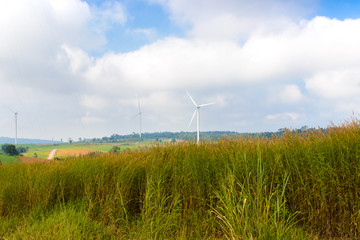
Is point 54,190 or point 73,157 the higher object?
point 73,157

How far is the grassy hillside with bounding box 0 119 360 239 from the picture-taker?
22.4ft

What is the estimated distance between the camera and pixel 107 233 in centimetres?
703

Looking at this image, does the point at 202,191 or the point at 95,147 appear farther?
the point at 95,147

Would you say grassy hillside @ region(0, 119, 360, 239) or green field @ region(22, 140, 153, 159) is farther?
green field @ region(22, 140, 153, 159)

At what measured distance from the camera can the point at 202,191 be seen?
7.75 meters

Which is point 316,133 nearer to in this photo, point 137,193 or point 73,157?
point 137,193

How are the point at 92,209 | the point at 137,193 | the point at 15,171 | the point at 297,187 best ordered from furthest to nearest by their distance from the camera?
1. the point at 15,171
2. the point at 137,193
3. the point at 92,209
4. the point at 297,187

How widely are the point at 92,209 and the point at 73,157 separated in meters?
5.32

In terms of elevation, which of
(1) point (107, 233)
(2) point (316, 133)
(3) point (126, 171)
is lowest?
(1) point (107, 233)

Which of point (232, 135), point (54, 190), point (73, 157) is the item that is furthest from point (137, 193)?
point (73, 157)

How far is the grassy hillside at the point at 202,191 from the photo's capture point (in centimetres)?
681

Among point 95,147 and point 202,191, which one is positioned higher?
point 202,191

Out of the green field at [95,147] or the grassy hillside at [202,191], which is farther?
the green field at [95,147]

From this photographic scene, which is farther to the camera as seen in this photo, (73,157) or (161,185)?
(73,157)
